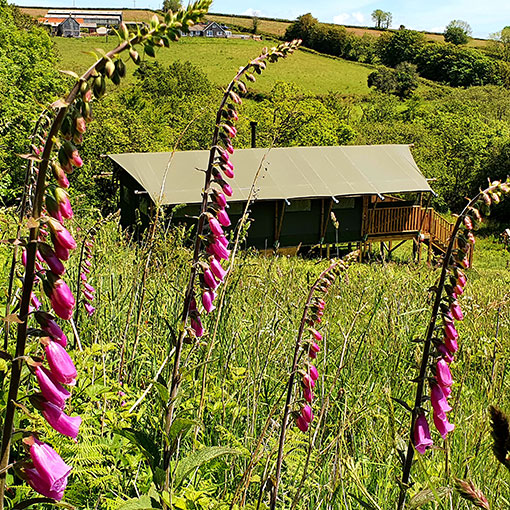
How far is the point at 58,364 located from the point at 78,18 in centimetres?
9251

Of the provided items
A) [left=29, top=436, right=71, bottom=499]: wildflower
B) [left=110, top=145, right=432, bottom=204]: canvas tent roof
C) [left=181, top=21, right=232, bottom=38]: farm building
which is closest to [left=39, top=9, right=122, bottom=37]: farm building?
[left=181, top=21, right=232, bottom=38]: farm building

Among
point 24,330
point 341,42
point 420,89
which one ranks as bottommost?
point 24,330

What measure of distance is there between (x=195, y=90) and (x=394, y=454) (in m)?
42.1

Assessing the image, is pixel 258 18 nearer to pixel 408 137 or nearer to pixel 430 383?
pixel 408 137

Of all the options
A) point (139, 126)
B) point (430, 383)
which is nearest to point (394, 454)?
point (430, 383)

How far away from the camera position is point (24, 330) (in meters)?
1.05

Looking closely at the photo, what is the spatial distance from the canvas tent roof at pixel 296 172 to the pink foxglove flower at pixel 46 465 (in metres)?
15.4

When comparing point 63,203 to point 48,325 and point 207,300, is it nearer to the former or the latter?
point 48,325

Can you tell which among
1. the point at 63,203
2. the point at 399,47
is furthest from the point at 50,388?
the point at 399,47

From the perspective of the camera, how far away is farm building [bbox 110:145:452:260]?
17594 mm

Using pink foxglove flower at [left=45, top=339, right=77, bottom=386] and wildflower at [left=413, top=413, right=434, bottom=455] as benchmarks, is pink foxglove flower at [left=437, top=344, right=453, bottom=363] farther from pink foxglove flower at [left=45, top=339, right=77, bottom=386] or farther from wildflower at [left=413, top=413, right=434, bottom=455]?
pink foxglove flower at [left=45, top=339, right=77, bottom=386]

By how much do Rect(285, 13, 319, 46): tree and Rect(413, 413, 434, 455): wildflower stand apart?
8255 cm

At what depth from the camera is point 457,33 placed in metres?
85.6

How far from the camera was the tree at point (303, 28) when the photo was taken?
80.1 meters
